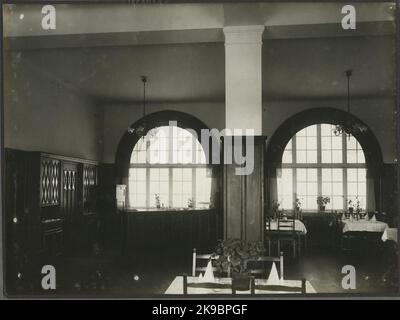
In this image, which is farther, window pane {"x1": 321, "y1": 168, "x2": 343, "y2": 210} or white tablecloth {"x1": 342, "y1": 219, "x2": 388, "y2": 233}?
window pane {"x1": 321, "y1": 168, "x2": 343, "y2": 210}

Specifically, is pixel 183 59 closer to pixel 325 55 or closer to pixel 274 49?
pixel 274 49

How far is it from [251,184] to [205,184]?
5.43 metres

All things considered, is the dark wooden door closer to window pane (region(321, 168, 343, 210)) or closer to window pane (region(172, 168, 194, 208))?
window pane (region(172, 168, 194, 208))

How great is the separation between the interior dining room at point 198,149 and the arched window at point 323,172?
34 millimetres

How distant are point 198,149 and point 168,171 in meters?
0.99

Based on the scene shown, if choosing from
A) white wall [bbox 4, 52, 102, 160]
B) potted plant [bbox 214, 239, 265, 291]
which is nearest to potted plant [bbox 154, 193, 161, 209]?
white wall [bbox 4, 52, 102, 160]

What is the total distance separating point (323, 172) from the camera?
38.4 ft

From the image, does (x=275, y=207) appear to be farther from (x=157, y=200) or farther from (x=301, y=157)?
(x=157, y=200)

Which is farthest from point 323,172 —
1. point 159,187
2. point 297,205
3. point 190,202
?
point 159,187

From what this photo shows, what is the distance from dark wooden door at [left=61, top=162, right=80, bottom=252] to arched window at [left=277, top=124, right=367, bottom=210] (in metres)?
4.88

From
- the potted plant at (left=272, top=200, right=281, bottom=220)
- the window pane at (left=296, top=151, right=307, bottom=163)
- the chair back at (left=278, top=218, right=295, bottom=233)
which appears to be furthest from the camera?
the window pane at (left=296, top=151, right=307, bottom=163)

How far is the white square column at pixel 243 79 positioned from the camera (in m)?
6.52

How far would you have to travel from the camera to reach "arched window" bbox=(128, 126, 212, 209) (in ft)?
39.5

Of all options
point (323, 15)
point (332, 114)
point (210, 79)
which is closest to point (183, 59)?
point (210, 79)
